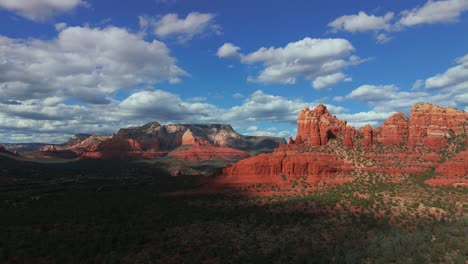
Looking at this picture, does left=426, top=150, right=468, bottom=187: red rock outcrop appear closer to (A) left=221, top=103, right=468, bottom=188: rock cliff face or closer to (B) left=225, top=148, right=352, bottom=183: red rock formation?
(A) left=221, top=103, right=468, bottom=188: rock cliff face

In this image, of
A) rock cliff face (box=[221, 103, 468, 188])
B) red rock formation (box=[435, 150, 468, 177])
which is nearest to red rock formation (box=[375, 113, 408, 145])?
rock cliff face (box=[221, 103, 468, 188])

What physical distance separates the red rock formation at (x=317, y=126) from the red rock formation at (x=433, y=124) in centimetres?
1776

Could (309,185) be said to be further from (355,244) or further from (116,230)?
(116,230)

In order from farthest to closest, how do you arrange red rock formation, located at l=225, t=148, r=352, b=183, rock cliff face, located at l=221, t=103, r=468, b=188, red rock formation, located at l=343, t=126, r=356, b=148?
red rock formation, located at l=343, t=126, r=356, b=148, red rock formation, located at l=225, t=148, r=352, b=183, rock cliff face, located at l=221, t=103, r=468, b=188

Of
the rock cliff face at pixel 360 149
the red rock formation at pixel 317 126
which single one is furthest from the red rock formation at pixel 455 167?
the red rock formation at pixel 317 126

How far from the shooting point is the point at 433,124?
8181cm

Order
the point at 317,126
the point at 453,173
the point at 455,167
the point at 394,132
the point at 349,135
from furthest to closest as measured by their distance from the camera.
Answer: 1. the point at 317,126
2. the point at 349,135
3. the point at 394,132
4. the point at 455,167
5. the point at 453,173

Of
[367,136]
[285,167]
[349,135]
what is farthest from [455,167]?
[285,167]

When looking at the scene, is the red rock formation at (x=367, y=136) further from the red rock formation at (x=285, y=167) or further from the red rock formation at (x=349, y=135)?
the red rock formation at (x=285, y=167)

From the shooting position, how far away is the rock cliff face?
247 ft

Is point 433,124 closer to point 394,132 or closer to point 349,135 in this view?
point 394,132

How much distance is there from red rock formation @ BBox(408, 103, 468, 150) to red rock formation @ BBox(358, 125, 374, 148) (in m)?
9.63

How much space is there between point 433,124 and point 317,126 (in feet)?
95.8

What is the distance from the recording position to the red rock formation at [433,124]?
262ft
